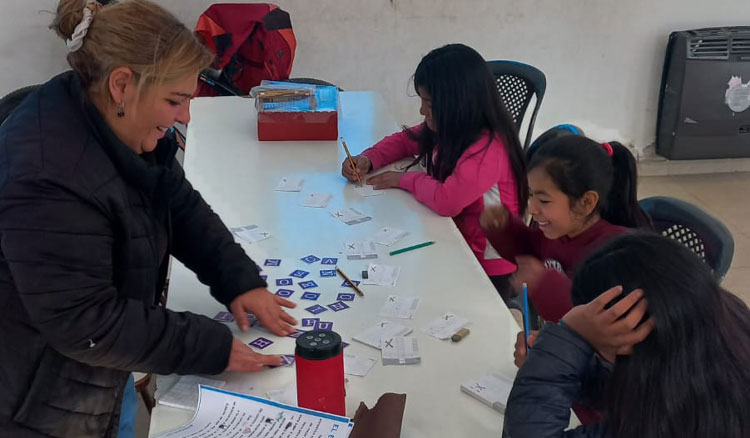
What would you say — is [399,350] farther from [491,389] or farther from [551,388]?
[551,388]

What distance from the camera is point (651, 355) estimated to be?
3.62ft

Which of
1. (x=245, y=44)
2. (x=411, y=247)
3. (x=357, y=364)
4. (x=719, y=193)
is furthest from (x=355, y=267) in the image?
(x=719, y=193)

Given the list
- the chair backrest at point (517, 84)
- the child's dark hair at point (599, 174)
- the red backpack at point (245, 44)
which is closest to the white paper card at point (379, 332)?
the child's dark hair at point (599, 174)

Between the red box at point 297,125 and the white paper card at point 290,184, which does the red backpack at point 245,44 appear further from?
the white paper card at point 290,184

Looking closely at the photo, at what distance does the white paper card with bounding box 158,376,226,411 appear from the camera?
135cm

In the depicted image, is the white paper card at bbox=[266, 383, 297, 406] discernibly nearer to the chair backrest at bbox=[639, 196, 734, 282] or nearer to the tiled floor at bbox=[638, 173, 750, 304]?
the chair backrest at bbox=[639, 196, 734, 282]

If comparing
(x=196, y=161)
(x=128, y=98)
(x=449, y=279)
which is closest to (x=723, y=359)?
(x=449, y=279)

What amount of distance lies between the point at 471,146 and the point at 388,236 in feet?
1.45

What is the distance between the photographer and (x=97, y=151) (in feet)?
4.10

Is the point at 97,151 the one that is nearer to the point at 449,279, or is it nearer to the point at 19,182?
the point at 19,182

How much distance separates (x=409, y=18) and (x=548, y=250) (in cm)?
262

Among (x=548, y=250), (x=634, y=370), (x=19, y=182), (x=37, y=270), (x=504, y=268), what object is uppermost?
(x=19, y=182)

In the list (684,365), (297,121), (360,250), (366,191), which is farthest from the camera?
(297,121)

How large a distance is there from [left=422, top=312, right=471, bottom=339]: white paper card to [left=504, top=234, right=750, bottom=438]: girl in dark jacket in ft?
1.26
